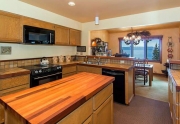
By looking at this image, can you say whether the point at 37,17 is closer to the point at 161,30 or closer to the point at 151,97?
the point at 151,97

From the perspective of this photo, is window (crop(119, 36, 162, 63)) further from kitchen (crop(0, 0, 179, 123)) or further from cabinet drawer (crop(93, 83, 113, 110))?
cabinet drawer (crop(93, 83, 113, 110))

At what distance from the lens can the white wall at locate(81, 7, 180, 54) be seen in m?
2.88


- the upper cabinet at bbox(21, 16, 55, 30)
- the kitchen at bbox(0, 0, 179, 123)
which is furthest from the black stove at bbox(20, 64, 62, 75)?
the upper cabinet at bbox(21, 16, 55, 30)

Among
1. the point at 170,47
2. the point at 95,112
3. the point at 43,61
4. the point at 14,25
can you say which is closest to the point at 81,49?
the point at 43,61

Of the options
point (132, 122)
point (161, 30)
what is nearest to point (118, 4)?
point (132, 122)

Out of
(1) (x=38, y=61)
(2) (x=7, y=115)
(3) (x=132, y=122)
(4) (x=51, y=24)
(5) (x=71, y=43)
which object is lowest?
(3) (x=132, y=122)

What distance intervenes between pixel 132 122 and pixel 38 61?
2781 millimetres

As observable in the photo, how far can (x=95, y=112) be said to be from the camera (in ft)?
4.17

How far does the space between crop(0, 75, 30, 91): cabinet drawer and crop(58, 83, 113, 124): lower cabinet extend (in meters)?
1.70

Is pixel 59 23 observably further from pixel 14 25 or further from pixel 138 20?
pixel 138 20

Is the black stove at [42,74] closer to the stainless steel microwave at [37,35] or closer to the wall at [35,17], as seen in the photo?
the wall at [35,17]

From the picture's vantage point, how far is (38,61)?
3219 mm

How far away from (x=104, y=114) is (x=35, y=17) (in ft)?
9.25

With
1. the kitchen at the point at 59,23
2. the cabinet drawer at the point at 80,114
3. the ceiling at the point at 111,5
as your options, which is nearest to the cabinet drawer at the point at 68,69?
the kitchen at the point at 59,23
